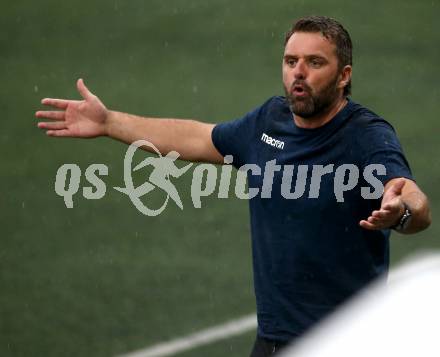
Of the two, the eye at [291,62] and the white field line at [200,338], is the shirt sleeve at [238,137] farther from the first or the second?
the white field line at [200,338]

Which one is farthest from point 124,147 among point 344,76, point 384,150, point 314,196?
point 384,150

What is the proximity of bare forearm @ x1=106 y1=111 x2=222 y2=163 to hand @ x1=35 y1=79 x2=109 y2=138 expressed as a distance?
89mm

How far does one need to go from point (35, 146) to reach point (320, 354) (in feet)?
30.0

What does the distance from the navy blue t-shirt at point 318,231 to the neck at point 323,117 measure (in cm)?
4

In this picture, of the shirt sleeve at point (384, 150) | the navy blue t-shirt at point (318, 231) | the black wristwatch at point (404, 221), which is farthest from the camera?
the navy blue t-shirt at point (318, 231)

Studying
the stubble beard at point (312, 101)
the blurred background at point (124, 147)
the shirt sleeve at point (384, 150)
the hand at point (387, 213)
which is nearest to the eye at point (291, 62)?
the stubble beard at point (312, 101)

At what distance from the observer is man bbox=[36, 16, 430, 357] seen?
7086mm

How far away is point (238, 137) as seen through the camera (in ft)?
25.5

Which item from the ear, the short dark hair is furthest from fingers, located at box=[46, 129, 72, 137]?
the ear

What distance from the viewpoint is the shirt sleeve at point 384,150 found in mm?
6859

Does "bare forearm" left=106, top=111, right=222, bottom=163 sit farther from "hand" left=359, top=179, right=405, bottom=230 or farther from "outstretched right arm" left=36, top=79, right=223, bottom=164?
"hand" left=359, top=179, right=405, bottom=230

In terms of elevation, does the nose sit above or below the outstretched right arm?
above

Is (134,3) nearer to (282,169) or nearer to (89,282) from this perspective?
(89,282)

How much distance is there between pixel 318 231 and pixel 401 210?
2.61 ft
